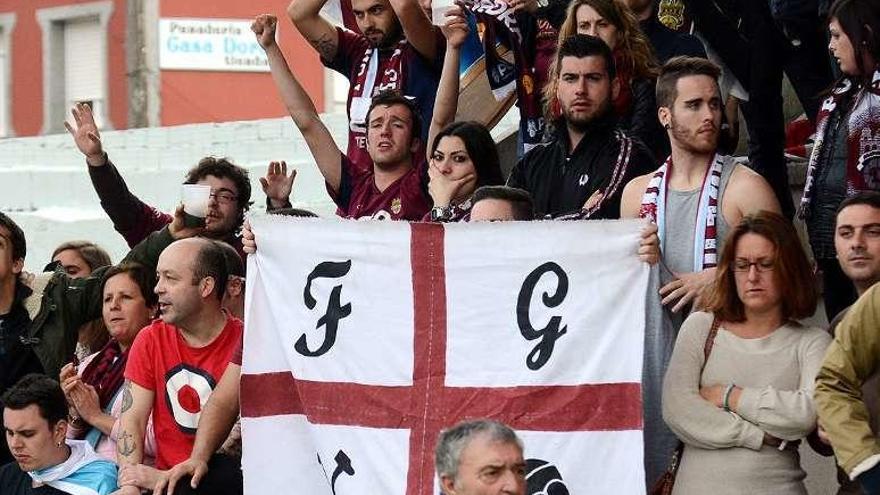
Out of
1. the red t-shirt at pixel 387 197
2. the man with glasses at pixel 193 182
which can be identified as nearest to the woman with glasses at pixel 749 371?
the red t-shirt at pixel 387 197

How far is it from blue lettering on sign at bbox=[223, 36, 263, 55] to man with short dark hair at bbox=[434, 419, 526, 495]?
837 inches

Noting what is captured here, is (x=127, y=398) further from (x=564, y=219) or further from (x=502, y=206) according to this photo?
(x=564, y=219)

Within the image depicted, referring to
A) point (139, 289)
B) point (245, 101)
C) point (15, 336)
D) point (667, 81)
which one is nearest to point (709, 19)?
point (667, 81)

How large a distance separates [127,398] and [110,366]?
1.95 ft

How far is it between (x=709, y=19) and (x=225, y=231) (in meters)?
2.41

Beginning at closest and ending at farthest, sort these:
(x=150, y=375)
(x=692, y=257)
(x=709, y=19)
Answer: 1. (x=692, y=257)
2. (x=150, y=375)
3. (x=709, y=19)

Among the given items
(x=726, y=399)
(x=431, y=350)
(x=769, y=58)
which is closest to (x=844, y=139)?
(x=769, y=58)

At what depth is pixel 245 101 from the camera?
27.4 meters

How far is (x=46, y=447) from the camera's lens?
26.6 feet

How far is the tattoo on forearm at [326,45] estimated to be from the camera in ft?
32.6

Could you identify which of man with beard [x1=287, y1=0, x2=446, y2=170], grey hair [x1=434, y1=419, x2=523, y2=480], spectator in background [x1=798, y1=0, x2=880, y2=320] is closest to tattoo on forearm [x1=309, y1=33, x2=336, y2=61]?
man with beard [x1=287, y1=0, x2=446, y2=170]

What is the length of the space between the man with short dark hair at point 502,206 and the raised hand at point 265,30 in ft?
7.09

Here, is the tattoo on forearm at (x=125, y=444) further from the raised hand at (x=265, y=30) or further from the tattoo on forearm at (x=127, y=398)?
the raised hand at (x=265, y=30)

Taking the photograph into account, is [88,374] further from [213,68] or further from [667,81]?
[213,68]
